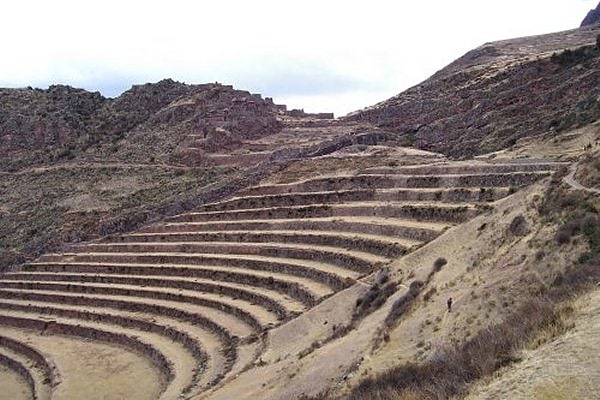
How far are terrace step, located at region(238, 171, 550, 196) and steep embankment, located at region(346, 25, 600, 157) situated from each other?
6.34m

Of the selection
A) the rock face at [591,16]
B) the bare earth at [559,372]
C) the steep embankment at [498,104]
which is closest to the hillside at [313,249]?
the bare earth at [559,372]

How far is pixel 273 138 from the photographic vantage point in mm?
52438

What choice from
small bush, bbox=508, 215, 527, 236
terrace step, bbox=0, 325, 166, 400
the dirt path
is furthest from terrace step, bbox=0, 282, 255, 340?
the dirt path

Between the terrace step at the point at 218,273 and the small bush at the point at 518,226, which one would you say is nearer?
the small bush at the point at 518,226

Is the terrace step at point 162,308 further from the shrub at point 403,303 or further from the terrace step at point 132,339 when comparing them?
the shrub at point 403,303

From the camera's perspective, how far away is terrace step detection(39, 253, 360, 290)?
23.1m

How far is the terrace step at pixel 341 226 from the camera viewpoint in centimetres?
2302

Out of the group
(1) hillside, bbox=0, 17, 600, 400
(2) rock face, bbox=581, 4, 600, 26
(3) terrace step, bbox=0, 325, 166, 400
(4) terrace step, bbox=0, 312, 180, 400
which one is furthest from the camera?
(2) rock face, bbox=581, 4, 600, 26

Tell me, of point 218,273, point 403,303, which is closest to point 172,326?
point 218,273

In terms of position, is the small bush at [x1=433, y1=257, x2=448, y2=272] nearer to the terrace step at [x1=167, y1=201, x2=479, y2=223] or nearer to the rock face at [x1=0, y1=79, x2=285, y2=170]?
the terrace step at [x1=167, y1=201, x2=479, y2=223]

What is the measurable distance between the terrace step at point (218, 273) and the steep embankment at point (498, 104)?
14203 mm

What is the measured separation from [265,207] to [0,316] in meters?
14.4

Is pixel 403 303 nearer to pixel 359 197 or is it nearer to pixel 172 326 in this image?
pixel 172 326

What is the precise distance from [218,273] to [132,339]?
463cm
